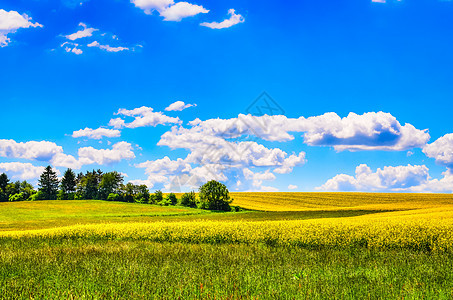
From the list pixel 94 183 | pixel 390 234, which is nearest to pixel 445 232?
pixel 390 234

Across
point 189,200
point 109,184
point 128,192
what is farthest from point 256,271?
point 109,184

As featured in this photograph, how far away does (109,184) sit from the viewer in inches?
3265

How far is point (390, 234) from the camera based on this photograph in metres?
13.3

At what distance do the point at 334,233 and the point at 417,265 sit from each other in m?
5.13

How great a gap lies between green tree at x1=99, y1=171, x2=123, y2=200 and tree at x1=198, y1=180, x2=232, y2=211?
3472 cm

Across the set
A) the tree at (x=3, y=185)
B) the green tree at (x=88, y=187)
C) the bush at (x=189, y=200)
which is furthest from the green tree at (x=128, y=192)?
the tree at (x=3, y=185)

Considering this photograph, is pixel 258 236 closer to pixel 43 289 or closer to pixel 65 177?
pixel 43 289

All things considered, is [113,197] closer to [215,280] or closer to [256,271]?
[256,271]

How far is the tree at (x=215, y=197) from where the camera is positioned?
5525 centimetres

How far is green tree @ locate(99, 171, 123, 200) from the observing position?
81875 millimetres

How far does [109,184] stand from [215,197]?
4036 cm

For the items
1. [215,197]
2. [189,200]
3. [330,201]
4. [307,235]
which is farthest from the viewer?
[330,201]

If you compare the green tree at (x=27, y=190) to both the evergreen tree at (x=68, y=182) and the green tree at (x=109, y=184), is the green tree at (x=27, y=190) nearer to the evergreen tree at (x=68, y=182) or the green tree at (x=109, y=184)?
the evergreen tree at (x=68, y=182)

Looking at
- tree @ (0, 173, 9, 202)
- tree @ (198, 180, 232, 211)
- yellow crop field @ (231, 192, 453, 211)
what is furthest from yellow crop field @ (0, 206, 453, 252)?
tree @ (0, 173, 9, 202)
